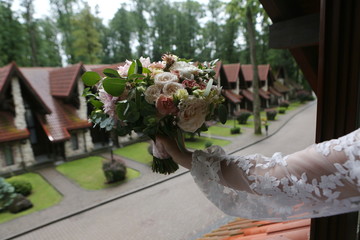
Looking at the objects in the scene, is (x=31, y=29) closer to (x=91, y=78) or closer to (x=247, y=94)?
(x=247, y=94)

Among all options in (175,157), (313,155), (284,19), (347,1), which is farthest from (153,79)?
(284,19)

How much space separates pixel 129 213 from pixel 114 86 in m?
8.85

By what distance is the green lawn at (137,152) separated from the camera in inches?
593

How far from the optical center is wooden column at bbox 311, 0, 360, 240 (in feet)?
3.87

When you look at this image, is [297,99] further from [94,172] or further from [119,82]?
[119,82]

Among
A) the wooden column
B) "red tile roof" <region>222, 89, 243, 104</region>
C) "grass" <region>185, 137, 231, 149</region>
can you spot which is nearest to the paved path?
"grass" <region>185, 137, 231, 149</region>

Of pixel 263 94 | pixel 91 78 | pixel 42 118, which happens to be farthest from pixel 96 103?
pixel 263 94

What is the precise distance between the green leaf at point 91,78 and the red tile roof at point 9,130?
13569 millimetres

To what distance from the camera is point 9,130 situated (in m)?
13.0

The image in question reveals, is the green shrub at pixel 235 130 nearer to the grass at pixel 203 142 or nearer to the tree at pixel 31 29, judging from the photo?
→ the grass at pixel 203 142

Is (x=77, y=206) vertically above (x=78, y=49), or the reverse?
(x=78, y=49)

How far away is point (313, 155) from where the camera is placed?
1.12 meters

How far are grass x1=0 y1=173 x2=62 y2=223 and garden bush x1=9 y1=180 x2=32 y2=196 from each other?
9.7 inches

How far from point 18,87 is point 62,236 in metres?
9.30
